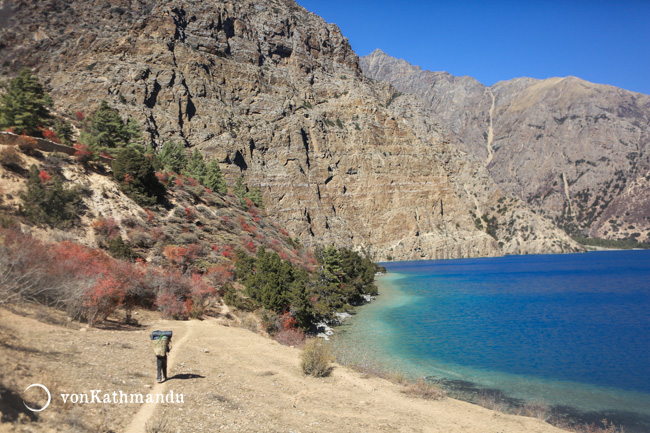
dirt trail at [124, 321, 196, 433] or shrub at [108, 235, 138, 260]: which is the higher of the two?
shrub at [108, 235, 138, 260]

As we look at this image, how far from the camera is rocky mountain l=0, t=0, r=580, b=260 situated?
3760 inches

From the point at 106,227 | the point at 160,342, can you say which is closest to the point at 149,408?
→ the point at 160,342

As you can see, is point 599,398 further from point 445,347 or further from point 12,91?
point 12,91

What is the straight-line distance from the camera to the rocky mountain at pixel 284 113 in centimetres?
9550

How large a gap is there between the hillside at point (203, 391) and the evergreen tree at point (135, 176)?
17844 mm

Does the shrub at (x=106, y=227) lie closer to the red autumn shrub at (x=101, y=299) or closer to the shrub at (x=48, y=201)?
the shrub at (x=48, y=201)

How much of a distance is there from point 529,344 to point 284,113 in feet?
364

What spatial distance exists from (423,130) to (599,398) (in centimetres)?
16908

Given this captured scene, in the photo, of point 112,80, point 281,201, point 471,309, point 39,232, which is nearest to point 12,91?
point 39,232

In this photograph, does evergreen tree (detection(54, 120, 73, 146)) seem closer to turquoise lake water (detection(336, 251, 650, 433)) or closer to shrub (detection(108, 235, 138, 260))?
shrub (detection(108, 235, 138, 260))

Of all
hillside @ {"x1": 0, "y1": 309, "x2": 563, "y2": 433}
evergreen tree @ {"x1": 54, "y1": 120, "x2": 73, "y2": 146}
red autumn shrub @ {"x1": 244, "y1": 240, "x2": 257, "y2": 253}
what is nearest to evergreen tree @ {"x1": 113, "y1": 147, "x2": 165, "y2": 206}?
evergreen tree @ {"x1": 54, "y1": 120, "x2": 73, "y2": 146}

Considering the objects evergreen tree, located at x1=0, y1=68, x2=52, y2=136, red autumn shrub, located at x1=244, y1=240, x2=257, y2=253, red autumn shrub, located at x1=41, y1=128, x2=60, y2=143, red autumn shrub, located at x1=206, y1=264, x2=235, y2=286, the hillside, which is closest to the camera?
the hillside

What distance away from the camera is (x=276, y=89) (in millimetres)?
126938

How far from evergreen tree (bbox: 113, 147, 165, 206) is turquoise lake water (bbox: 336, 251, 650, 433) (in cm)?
1994
